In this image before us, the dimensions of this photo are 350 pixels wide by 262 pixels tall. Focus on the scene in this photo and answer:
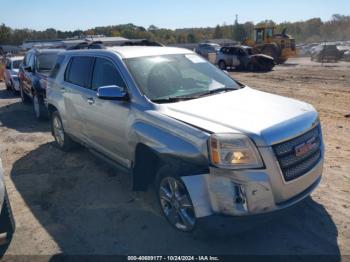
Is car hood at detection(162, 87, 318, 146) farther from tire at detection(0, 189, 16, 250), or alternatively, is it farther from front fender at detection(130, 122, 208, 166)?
tire at detection(0, 189, 16, 250)

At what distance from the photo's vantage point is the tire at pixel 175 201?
11.6 feet

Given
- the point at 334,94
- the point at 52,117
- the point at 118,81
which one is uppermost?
the point at 118,81

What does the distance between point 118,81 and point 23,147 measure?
3.85 metres

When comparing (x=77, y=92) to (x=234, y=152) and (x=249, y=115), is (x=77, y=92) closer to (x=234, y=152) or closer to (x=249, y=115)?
(x=249, y=115)

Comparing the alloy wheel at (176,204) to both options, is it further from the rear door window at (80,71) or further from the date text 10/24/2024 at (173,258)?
the rear door window at (80,71)

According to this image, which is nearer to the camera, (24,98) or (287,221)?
(287,221)

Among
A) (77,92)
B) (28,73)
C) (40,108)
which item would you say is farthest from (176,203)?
(28,73)

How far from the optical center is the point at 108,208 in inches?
177

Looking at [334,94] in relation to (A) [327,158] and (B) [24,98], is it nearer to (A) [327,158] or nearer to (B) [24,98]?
(A) [327,158]

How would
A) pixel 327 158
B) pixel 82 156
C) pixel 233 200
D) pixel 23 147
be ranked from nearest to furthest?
pixel 233 200
pixel 327 158
pixel 82 156
pixel 23 147

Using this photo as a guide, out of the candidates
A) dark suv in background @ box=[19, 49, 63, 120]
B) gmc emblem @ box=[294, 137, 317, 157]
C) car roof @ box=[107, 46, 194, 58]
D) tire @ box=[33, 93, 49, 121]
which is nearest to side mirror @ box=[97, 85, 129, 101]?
car roof @ box=[107, 46, 194, 58]

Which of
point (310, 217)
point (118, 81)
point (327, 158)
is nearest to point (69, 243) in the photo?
point (118, 81)

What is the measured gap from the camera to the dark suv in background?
369 inches

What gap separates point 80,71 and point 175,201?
9.56 feet
